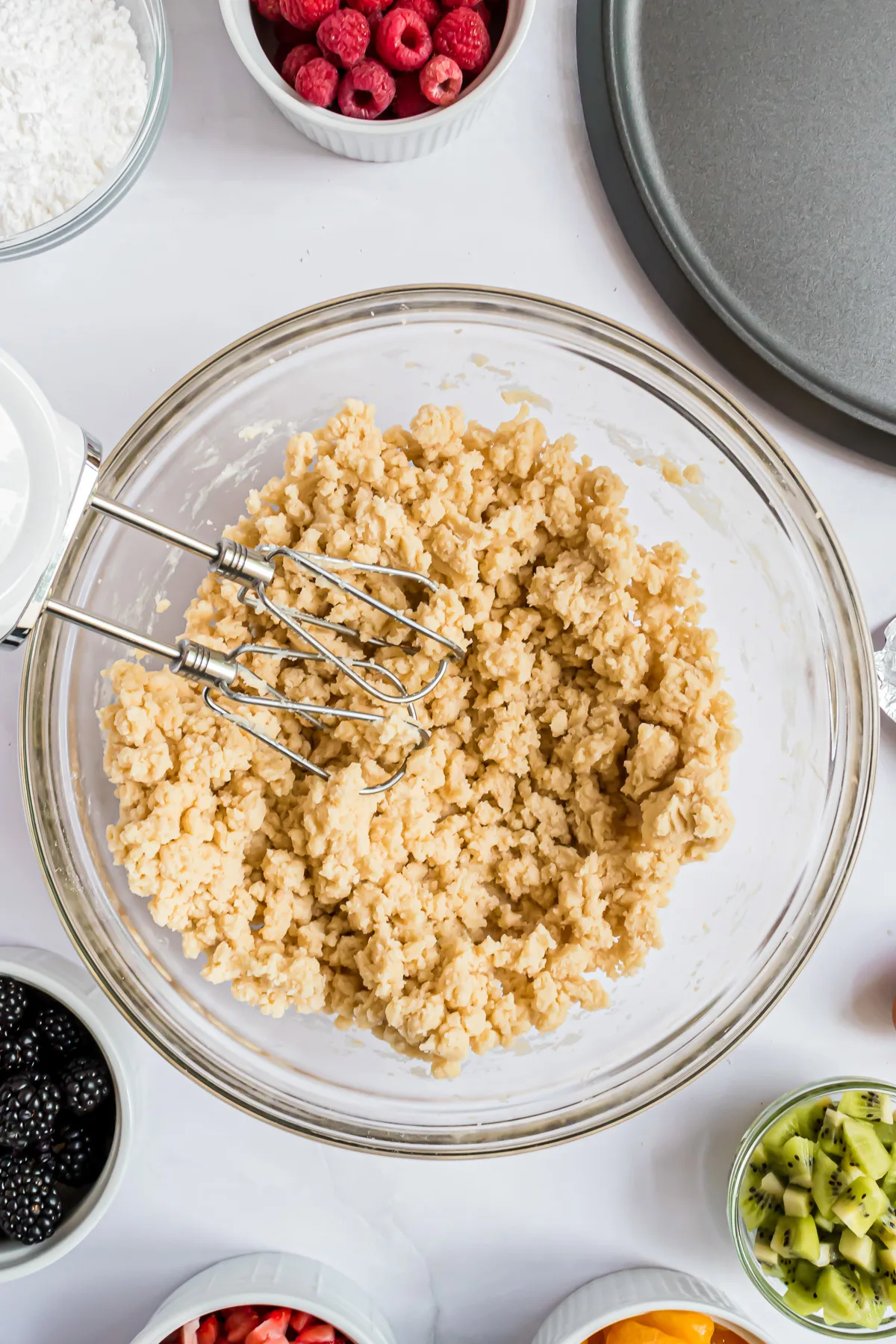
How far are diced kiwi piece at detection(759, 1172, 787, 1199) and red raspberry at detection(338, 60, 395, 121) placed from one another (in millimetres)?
1225

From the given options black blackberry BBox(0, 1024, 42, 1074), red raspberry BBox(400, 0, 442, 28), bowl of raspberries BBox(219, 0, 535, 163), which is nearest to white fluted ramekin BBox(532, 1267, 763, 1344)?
black blackberry BBox(0, 1024, 42, 1074)

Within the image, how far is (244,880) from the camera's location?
93 centimetres

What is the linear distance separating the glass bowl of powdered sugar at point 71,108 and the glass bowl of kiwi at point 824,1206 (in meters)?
1.22

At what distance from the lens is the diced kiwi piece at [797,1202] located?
1.09 m

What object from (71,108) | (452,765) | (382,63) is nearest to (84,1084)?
(452,765)

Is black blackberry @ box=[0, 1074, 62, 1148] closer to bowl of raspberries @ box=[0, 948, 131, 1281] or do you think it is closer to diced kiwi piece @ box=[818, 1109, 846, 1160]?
bowl of raspberries @ box=[0, 948, 131, 1281]

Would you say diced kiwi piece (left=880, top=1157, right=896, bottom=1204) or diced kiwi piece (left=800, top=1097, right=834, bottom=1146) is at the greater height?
diced kiwi piece (left=800, top=1097, right=834, bottom=1146)

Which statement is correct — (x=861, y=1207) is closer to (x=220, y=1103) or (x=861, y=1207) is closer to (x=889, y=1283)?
(x=889, y=1283)

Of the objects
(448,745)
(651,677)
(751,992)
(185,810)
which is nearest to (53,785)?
(185,810)

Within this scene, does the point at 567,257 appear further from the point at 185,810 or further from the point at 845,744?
the point at 185,810

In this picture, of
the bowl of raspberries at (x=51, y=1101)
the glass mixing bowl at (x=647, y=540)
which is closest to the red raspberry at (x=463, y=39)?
the glass mixing bowl at (x=647, y=540)

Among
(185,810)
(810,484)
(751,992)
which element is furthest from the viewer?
(810,484)

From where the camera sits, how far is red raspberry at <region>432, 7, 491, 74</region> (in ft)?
3.24

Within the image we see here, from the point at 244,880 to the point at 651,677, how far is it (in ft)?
1.42
